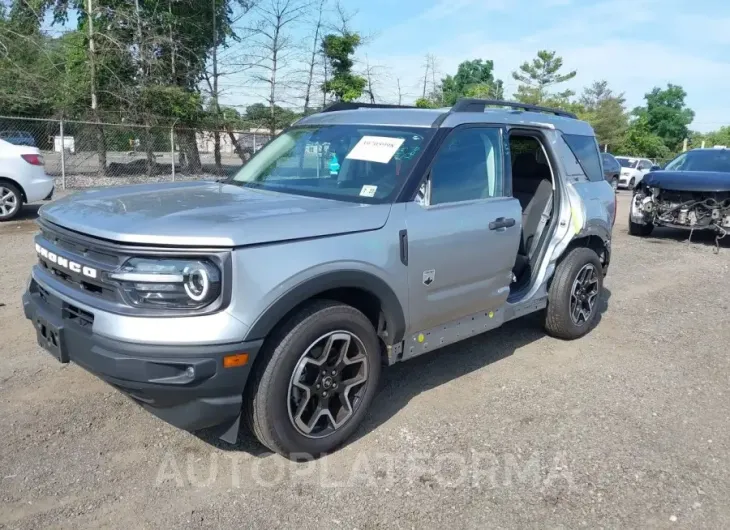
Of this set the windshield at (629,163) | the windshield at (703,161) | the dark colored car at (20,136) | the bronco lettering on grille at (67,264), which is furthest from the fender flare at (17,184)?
the windshield at (629,163)

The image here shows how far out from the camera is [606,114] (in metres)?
55.0

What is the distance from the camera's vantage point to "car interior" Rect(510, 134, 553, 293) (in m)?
5.16

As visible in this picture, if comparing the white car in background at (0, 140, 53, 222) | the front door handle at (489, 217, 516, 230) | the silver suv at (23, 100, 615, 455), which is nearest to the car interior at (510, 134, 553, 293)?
the silver suv at (23, 100, 615, 455)

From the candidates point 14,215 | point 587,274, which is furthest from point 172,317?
point 14,215

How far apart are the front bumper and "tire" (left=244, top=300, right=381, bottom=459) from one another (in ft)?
0.43

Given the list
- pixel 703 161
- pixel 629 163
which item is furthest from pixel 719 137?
pixel 703 161

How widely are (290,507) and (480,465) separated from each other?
41.7 inches

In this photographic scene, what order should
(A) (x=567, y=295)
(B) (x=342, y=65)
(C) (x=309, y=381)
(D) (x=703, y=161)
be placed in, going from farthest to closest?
(B) (x=342, y=65) → (D) (x=703, y=161) → (A) (x=567, y=295) → (C) (x=309, y=381)

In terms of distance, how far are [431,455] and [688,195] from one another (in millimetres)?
9146

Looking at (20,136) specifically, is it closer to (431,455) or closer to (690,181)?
(690,181)

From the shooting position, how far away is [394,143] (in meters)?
4.00

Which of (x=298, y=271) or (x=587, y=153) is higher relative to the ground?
(x=587, y=153)

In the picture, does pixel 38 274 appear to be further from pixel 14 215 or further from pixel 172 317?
pixel 14 215

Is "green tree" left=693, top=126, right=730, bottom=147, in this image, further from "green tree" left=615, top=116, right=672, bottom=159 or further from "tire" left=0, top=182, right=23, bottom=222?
"tire" left=0, top=182, right=23, bottom=222
